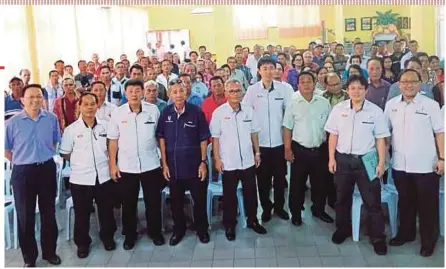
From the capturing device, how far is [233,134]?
3.28m

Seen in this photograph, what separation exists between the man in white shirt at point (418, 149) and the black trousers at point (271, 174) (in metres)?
0.76

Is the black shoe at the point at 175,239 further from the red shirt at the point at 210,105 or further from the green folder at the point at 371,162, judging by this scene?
the green folder at the point at 371,162

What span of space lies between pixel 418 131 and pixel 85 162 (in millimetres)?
1903

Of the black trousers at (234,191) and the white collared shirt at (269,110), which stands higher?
the white collared shirt at (269,110)

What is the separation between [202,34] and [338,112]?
1.17 m

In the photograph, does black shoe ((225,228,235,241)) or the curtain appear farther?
black shoe ((225,228,235,241))

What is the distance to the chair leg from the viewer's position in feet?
10.7

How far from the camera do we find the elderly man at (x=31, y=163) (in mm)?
2934

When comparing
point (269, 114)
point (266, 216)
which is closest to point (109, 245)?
point (266, 216)

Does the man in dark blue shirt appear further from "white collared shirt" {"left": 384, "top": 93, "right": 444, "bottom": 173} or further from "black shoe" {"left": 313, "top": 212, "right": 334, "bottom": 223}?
"white collared shirt" {"left": 384, "top": 93, "right": 444, "bottom": 173}

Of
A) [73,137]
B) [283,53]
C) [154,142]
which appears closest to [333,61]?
[283,53]

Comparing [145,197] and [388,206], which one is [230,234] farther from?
[388,206]

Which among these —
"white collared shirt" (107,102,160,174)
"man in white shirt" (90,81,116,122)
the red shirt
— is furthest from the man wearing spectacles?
the red shirt

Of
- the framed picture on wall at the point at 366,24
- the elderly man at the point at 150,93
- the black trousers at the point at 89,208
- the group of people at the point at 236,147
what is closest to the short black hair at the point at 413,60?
the group of people at the point at 236,147
